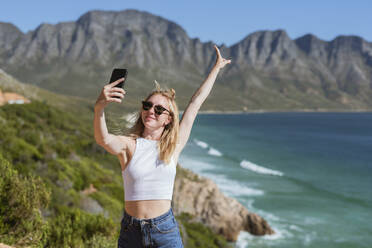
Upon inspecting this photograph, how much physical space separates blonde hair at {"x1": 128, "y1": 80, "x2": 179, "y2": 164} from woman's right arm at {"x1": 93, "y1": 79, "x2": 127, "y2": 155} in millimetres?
364

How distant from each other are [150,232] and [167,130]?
0.87 meters

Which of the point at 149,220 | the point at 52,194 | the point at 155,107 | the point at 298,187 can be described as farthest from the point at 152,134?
the point at 298,187

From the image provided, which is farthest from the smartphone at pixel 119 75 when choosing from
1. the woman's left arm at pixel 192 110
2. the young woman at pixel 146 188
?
the woman's left arm at pixel 192 110

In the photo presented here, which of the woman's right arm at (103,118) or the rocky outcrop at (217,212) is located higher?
the woman's right arm at (103,118)

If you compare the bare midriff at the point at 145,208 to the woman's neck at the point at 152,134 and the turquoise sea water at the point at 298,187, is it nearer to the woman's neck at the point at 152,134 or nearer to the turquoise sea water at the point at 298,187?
the woman's neck at the point at 152,134

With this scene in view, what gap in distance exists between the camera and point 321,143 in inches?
2682

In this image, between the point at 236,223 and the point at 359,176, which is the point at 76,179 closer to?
the point at 236,223

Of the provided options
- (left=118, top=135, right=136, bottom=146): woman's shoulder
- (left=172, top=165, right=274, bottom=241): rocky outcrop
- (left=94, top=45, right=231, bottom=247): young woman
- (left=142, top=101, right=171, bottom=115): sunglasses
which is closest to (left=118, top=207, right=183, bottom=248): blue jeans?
(left=94, top=45, right=231, bottom=247): young woman

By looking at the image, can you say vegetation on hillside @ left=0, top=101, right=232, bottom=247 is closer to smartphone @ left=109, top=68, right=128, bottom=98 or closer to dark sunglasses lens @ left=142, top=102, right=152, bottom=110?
dark sunglasses lens @ left=142, top=102, right=152, bottom=110

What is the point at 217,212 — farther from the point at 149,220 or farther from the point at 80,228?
the point at 149,220

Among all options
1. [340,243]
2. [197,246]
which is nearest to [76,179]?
[197,246]

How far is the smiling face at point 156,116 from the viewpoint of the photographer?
2.83 meters

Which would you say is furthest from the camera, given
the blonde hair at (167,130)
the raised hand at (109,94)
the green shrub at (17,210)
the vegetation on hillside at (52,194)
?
the vegetation on hillside at (52,194)

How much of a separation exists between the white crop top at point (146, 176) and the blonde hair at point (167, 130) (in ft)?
0.23
